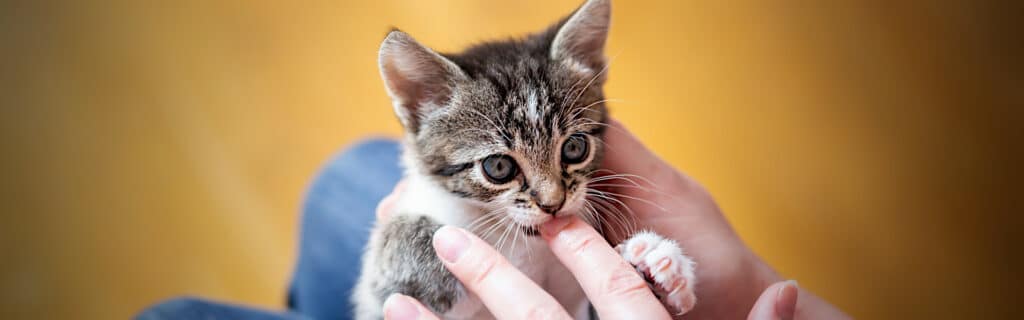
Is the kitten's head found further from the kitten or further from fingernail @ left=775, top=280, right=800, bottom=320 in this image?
fingernail @ left=775, top=280, right=800, bottom=320

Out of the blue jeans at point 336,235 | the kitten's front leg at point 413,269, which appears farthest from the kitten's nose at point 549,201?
the blue jeans at point 336,235

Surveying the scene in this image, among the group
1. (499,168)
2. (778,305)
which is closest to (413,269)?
(499,168)

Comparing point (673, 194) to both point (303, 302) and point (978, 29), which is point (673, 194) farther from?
point (303, 302)

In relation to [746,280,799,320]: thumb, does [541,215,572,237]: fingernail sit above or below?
above

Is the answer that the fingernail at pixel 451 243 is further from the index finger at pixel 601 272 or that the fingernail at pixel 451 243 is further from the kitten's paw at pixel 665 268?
the kitten's paw at pixel 665 268

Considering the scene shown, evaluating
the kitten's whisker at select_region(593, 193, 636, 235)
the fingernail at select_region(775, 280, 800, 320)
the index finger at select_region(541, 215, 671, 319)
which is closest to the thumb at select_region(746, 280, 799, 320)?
the fingernail at select_region(775, 280, 800, 320)

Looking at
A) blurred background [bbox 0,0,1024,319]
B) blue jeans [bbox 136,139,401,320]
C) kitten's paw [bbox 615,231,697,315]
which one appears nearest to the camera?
blurred background [bbox 0,0,1024,319]
